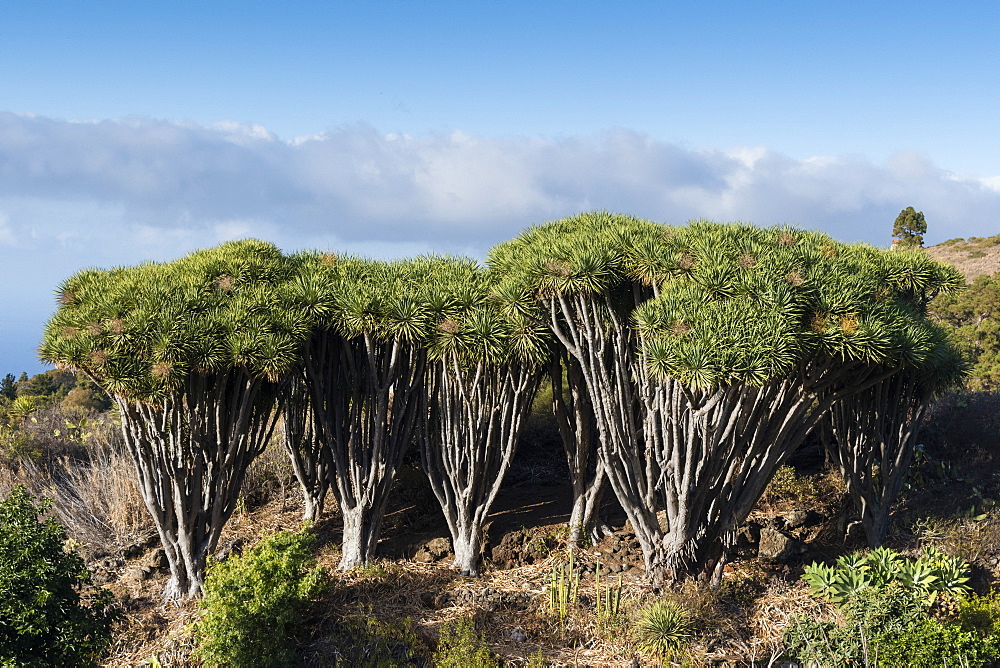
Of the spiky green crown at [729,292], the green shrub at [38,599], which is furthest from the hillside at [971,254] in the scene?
the green shrub at [38,599]

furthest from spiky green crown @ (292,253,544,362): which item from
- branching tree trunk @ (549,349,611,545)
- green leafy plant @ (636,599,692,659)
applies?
green leafy plant @ (636,599,692,659)

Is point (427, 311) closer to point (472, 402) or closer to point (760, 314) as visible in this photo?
point (472, 402)

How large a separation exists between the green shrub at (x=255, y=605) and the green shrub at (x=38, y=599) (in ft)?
3.17

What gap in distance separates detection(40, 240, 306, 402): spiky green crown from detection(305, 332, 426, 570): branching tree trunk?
119 cm

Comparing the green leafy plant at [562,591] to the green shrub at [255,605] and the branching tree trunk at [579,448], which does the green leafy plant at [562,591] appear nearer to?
the branching tree trunk at [579,448]

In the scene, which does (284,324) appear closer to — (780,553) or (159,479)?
(159,479)

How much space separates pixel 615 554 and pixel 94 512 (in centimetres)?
802

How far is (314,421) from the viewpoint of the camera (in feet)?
35.2

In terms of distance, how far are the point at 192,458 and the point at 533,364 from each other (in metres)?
4.45

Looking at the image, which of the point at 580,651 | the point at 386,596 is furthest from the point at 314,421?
the point at 580,651

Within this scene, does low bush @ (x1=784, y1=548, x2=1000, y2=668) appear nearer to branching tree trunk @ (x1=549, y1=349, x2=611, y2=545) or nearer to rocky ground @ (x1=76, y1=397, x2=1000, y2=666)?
rocky ground @ (x1=76, y1=397, x2=1000, y2=666)

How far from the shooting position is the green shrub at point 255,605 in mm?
7039

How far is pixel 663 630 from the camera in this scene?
7617 millimetres

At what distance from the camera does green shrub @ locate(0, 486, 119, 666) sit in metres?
6.12
